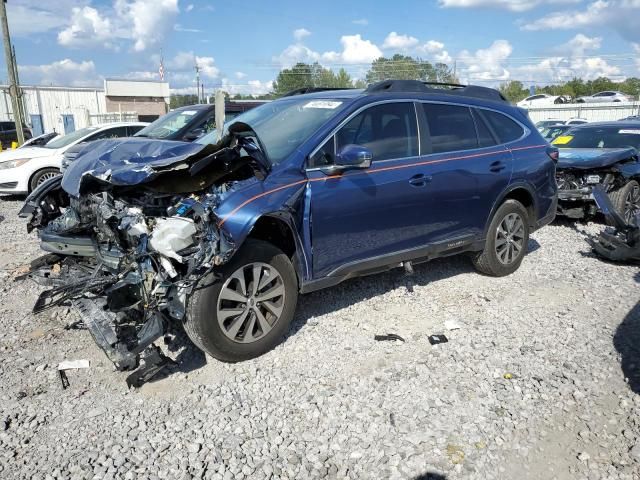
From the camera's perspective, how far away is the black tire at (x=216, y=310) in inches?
142

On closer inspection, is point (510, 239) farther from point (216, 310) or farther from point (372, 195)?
point (216, 310)

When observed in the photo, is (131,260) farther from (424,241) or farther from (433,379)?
(424,241)

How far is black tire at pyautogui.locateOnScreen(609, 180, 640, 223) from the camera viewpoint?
839 centimetres

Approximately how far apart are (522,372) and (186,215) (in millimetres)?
2696

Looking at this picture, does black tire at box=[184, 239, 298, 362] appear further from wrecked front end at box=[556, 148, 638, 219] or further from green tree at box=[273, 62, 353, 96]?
green tree at box=[273, 62, 353, 96]

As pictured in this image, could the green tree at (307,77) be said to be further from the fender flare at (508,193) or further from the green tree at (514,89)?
the fender flare at (508,193)

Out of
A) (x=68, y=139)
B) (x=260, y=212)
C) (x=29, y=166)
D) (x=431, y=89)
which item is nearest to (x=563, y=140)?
(x=431, y=89)

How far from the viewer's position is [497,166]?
18.1ft

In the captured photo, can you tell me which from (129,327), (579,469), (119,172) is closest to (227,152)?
(119,172)

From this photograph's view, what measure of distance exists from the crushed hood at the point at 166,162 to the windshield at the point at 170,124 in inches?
207

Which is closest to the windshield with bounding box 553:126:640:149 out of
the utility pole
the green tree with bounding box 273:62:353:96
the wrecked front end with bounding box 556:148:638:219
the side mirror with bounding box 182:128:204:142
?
the wrecked front end with bounding box 556:148:638:219

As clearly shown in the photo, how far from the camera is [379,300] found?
207 inches

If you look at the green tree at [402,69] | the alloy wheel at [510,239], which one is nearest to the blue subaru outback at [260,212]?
the alloy wheel at [510,239]

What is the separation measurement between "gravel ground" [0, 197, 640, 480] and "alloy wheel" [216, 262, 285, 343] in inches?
11.1
